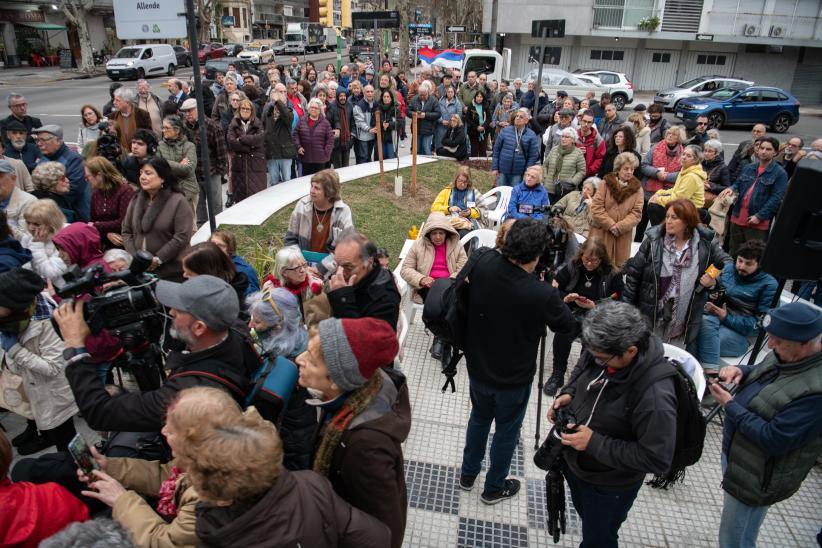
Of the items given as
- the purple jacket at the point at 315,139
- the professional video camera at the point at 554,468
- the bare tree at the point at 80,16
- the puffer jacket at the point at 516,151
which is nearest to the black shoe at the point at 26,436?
the professional video camera at the point at 554,468

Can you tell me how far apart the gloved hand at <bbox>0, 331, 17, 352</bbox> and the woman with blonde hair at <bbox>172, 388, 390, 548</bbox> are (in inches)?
85.7

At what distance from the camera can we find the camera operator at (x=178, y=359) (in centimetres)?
→ 232

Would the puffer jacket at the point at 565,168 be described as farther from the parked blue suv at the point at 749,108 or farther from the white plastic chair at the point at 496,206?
the parked blue suv at the point at 749,108

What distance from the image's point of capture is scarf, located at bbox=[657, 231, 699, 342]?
4.25 metres

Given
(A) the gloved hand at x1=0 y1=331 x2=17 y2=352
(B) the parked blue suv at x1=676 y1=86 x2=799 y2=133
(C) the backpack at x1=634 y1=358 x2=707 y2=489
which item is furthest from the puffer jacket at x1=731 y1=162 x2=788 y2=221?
(B) the parked blue suv at x1=676 y1=86 x2=799 y2=133

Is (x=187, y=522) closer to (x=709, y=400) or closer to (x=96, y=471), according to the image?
(x=96, y=471)

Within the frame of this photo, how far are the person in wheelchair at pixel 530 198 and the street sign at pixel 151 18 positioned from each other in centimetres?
373

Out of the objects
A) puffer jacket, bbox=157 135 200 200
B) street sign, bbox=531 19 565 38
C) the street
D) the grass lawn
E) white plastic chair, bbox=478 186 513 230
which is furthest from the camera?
the street

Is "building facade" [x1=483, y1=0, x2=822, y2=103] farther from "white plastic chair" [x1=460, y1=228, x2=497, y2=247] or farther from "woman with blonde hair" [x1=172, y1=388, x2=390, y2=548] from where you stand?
"woman with blonde hair" [x1=172, y1=388, x2=390, y2=548]

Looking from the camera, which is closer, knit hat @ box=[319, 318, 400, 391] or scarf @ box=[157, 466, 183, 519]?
knit hat @ box=[319, 318, 400, 391]

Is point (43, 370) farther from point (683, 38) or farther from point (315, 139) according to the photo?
point (683, 38)

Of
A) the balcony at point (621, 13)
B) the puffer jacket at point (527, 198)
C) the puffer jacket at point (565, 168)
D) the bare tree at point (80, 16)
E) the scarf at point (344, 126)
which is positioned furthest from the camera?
the balcony at point (621, 13)

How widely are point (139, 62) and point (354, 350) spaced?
103 feet

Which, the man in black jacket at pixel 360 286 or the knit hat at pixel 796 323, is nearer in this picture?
the knit hat at pixel 796 323
